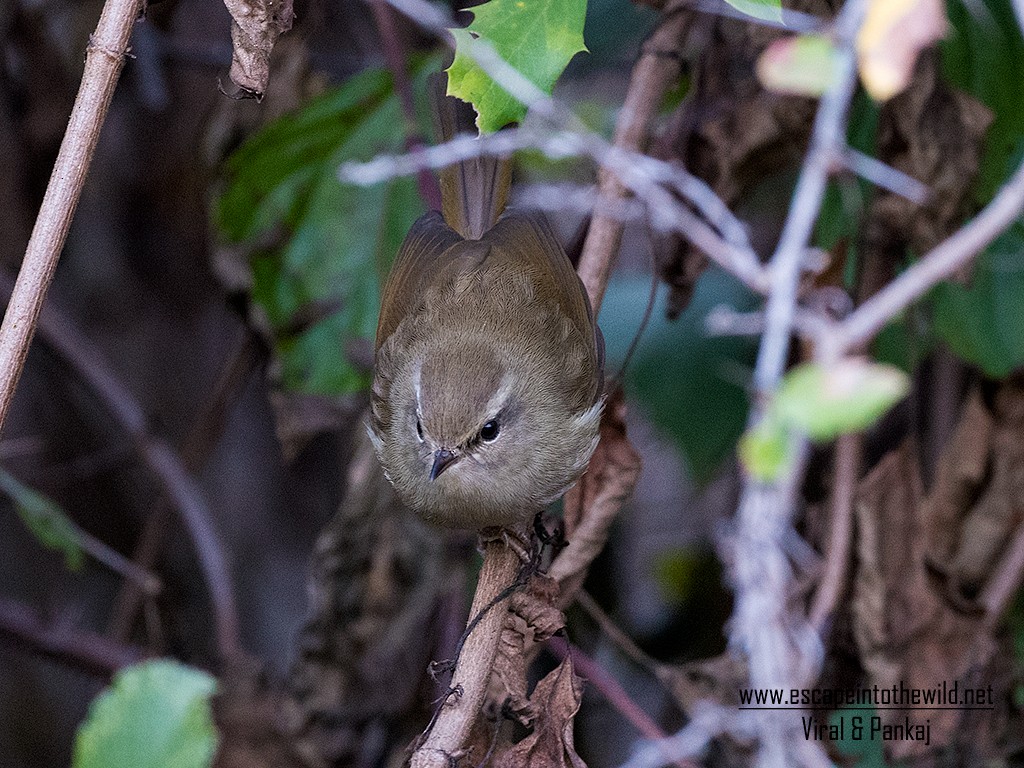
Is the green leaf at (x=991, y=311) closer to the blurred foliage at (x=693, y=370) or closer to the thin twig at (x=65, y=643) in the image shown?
the blurred foliage at (x=693, y=370)

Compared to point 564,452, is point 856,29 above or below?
above

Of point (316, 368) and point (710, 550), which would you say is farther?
point (710, 550)

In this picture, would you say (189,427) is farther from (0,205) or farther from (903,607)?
(903,607)

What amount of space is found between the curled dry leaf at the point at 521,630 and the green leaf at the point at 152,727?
1121 millimetres

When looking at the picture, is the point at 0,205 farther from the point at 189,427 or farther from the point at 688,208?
the point at 688,208

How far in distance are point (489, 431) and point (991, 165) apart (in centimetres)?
162

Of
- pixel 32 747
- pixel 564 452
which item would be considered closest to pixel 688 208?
pixel 564 452

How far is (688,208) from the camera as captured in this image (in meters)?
3.37

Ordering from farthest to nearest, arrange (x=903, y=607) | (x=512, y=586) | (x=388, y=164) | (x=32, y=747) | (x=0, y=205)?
(x=32, y=747) → (x=0, y=205) → (x=388, y=164) → (x=903, y=607) → (x=512, y=586)

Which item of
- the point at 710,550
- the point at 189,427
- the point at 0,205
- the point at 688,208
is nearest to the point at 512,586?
the point at 688,208

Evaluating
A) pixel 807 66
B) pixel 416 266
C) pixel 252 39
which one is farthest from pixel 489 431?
pixel 807 66

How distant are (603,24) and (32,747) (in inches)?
161

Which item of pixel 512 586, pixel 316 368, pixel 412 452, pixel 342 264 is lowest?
pixel 512 586

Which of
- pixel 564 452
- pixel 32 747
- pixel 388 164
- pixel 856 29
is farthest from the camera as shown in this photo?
pixel 32 747
